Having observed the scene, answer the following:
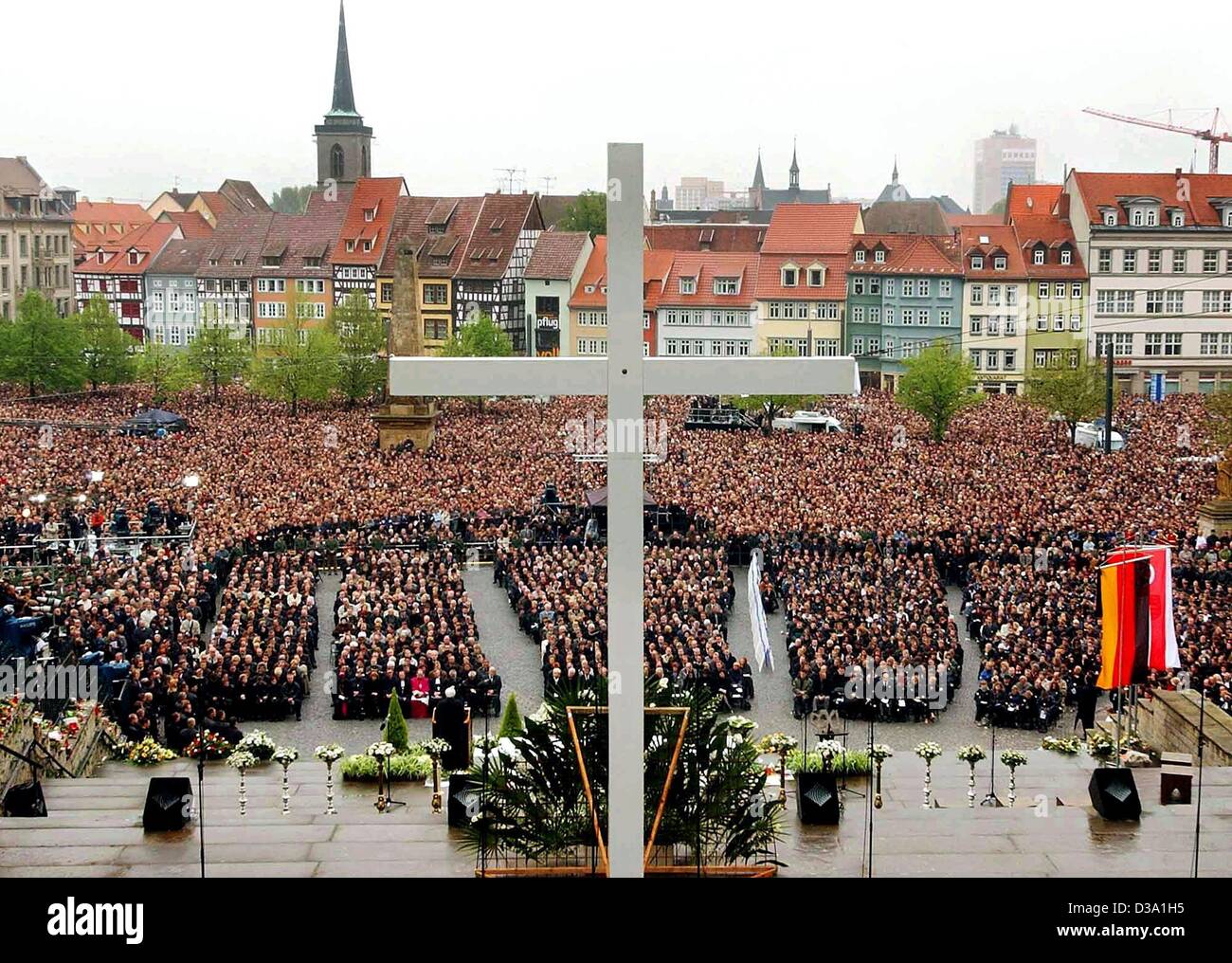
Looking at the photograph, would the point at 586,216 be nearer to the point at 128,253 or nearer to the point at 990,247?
the point at 990,247

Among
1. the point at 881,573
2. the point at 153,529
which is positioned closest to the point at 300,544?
the point at 153,529

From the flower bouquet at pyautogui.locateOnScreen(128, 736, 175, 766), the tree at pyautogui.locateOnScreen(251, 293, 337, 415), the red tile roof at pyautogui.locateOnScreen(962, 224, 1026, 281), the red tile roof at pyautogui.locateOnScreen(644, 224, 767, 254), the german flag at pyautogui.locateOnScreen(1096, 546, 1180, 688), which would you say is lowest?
the flower bouquet at pyautogui.locateOnScreen(128, 736, 175, 766)

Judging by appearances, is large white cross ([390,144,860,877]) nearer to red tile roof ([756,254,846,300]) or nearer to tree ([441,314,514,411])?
red tile roof ([756,254,846,300])

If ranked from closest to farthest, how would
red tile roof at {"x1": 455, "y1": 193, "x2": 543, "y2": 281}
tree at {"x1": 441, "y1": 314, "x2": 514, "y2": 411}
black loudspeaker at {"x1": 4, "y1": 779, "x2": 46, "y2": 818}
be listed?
black loudspeaker at {"x1": 4, "y1": 779, "x2": 46, "y2": 818} → tree at {"x1": 441, "y1": 314, "x2": 514, "y2": 411} → red tile roof at {"x1": 455, "y1": 193, "x2": 543, "y2": 281}

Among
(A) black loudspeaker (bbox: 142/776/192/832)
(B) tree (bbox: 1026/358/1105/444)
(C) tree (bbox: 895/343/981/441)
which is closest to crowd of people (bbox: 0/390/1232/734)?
(C) tree (bbox: 895/343/981/441)
